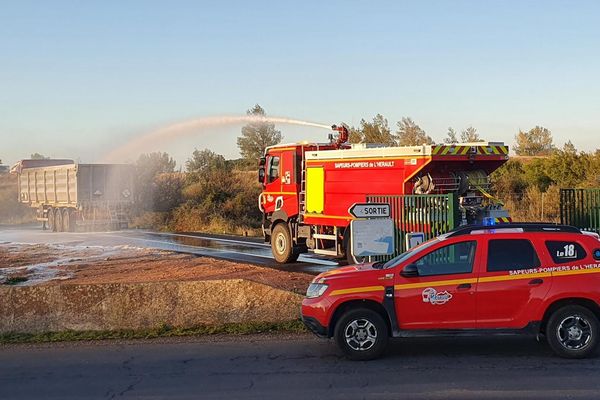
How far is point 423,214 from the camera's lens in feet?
44.7

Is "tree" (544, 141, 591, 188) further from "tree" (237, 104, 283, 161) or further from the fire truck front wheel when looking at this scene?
"tree" (237, 104, 283, 161)

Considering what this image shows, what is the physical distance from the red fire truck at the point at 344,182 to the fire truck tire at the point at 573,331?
585 cm

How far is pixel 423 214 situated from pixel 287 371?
6265 millimetres

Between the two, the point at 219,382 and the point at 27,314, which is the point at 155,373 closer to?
the point at 219,382

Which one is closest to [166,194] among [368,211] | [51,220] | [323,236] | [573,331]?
[51,220]

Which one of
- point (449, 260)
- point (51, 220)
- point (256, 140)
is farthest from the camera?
point (256, 140)

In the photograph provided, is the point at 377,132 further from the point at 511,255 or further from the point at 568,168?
the point at 511,255

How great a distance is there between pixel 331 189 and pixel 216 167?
1043 inches

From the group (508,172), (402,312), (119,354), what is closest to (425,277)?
(402,312)

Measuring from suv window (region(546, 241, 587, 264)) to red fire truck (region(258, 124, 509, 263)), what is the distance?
5627 millimetres

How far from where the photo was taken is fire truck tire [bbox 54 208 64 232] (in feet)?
111

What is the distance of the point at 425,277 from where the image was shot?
8531 millimetres

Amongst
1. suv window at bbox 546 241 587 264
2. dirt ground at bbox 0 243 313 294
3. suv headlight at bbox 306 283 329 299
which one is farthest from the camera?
dirt ground at bbox 0 243 313 294

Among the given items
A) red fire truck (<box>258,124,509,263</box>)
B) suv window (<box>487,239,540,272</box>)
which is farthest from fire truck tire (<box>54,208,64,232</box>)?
suv window (<box>487,239,540,272</box>)
